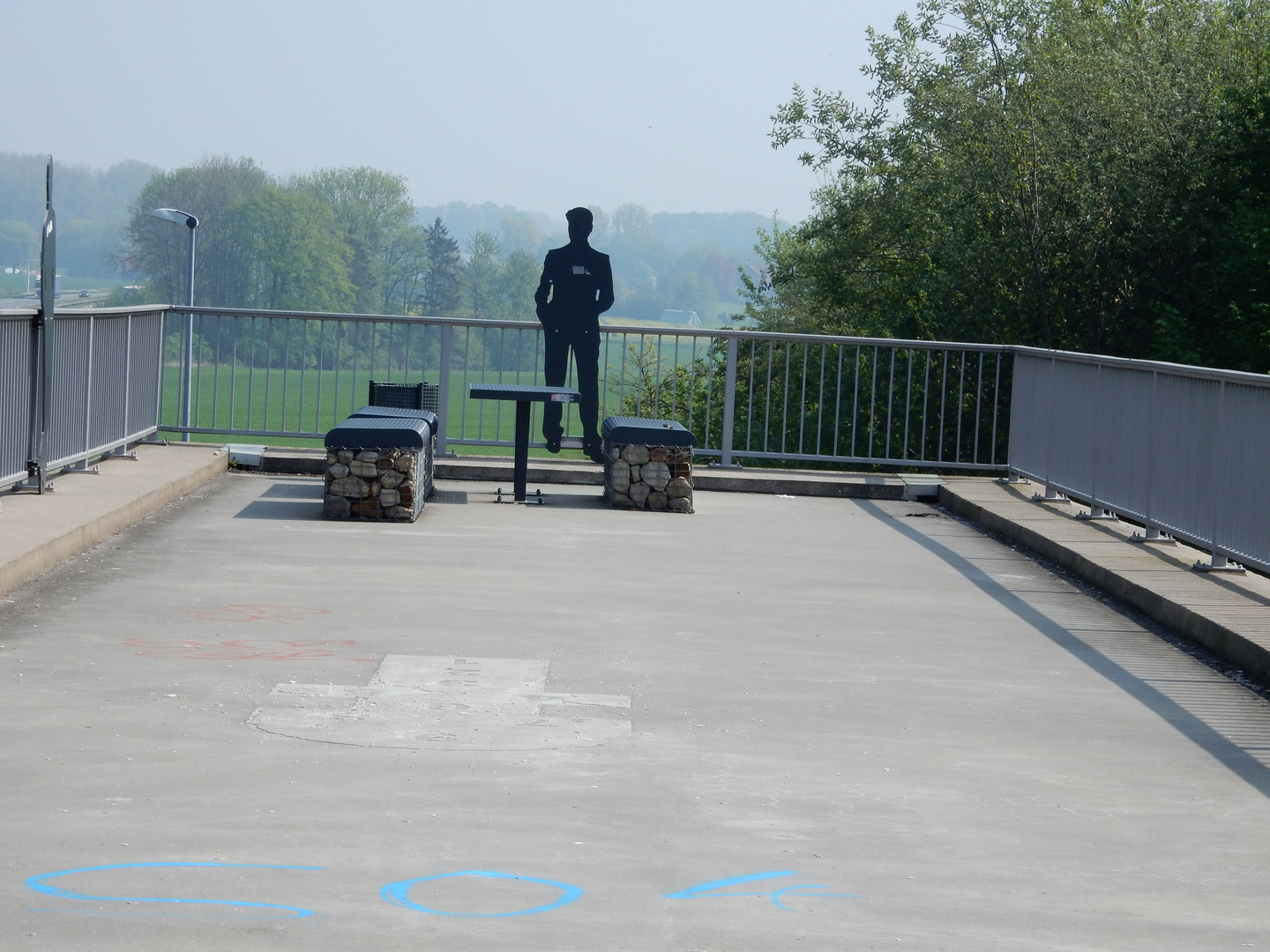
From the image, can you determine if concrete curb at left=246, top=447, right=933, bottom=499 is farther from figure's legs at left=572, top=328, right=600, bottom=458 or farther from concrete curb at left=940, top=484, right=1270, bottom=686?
concrete curb at left=940, top=484, right=1270, bottom=686

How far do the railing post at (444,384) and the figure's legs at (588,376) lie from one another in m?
1.34

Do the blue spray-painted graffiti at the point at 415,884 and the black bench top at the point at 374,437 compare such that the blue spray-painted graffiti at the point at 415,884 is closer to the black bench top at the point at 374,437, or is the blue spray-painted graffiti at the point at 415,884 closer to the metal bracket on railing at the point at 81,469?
the black bench top at the point at 374,437

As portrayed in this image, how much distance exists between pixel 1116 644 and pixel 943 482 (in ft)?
24.8

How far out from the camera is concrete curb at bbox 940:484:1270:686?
7938mm

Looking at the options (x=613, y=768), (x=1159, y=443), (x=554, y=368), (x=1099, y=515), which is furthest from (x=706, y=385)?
(x=613, y=768)

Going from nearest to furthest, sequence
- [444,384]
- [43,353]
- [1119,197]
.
Result: [43,353] < [444,384] < [1119,197]

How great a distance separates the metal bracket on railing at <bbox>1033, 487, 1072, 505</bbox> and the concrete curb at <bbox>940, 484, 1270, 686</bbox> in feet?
2.49

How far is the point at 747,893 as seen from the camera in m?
4.46

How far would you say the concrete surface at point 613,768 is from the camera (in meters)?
4.26

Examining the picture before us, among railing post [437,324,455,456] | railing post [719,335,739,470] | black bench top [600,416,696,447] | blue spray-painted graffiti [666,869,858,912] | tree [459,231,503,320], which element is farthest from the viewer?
tree [459,231,503,320]

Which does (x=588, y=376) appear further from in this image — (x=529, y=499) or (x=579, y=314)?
(x=529, y=499)

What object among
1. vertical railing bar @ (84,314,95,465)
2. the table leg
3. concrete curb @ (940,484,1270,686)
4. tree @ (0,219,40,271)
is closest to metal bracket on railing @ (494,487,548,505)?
the table leg

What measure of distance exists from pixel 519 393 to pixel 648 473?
133cm

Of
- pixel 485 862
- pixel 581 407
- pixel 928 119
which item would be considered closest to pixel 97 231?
pixel 928 119
